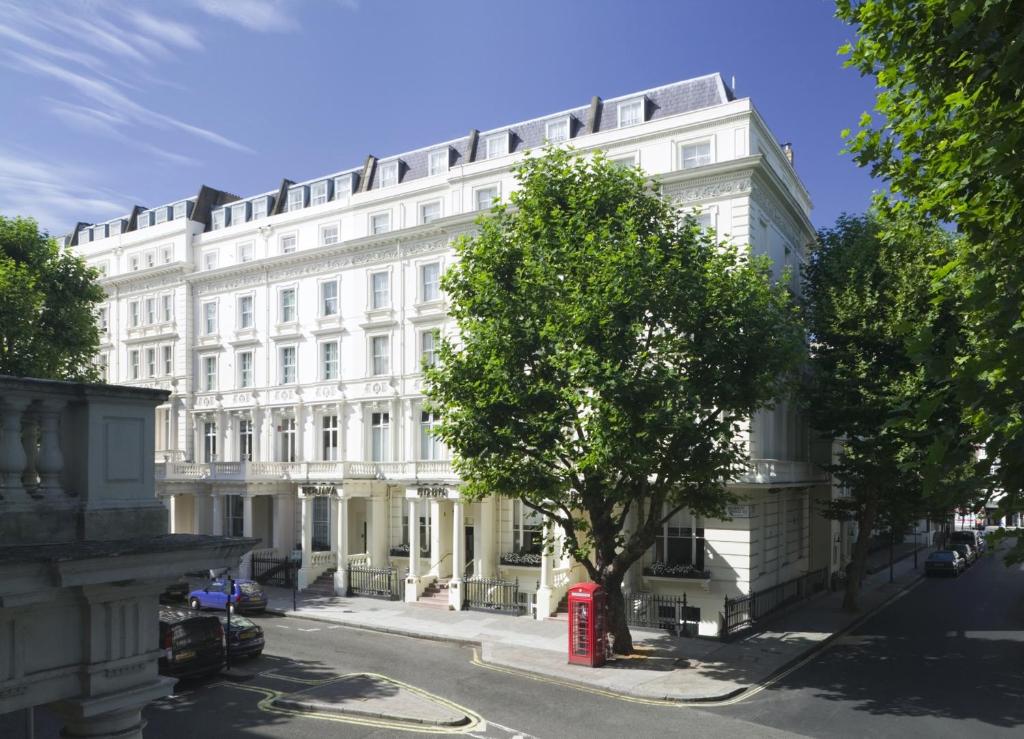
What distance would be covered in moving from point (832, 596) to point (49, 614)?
34.4 m

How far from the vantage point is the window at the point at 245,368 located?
130 ft

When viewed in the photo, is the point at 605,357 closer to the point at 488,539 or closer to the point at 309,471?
the point at 488,539

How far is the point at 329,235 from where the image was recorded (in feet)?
125

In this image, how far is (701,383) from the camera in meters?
20.7

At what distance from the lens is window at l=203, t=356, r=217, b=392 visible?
40.9m

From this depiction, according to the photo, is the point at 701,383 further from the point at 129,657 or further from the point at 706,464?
the point at 129,657

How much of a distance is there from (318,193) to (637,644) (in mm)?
27494

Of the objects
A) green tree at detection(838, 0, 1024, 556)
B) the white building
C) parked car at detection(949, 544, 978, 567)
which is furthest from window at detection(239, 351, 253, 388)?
parked car at detection(949, 544, 978, 567)

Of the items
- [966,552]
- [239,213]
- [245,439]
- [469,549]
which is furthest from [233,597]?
[966,552]

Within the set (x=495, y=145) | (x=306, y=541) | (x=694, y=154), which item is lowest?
(x=306, y=541)

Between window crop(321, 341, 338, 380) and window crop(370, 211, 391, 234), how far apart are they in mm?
5534

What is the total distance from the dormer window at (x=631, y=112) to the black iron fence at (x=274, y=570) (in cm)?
2262

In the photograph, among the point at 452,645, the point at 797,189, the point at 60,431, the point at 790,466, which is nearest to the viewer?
the point at 60,431

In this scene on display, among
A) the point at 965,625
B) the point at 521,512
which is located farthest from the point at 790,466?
the point at 521,512
